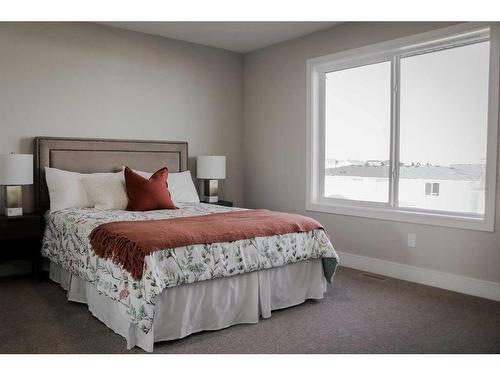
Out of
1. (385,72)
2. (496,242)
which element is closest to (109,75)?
(385,72)

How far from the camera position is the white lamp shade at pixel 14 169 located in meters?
3.78

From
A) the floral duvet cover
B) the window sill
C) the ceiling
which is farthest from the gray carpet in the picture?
the ceiling

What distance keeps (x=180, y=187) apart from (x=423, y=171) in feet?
7.87

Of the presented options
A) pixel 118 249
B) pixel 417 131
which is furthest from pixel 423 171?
pixel 118 249

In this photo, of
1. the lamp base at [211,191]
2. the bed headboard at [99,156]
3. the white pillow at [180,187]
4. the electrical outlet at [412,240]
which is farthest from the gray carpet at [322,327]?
the lamp base at [211,191]

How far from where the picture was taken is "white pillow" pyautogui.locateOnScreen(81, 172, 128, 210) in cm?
399

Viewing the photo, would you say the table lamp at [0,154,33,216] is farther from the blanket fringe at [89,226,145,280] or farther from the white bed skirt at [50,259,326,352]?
the blanket fringe at [89,226,145,280]

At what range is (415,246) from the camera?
4.00 metres

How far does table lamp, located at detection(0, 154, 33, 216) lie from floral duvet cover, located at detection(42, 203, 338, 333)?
0.30m

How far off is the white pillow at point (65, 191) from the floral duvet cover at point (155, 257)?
0.42ft

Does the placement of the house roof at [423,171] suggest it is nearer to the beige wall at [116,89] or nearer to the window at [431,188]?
the window at [431,188]

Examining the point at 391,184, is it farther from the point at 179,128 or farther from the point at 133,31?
the point at 133,31

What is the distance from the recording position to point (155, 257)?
8.59 ft

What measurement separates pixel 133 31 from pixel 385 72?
263 cm
